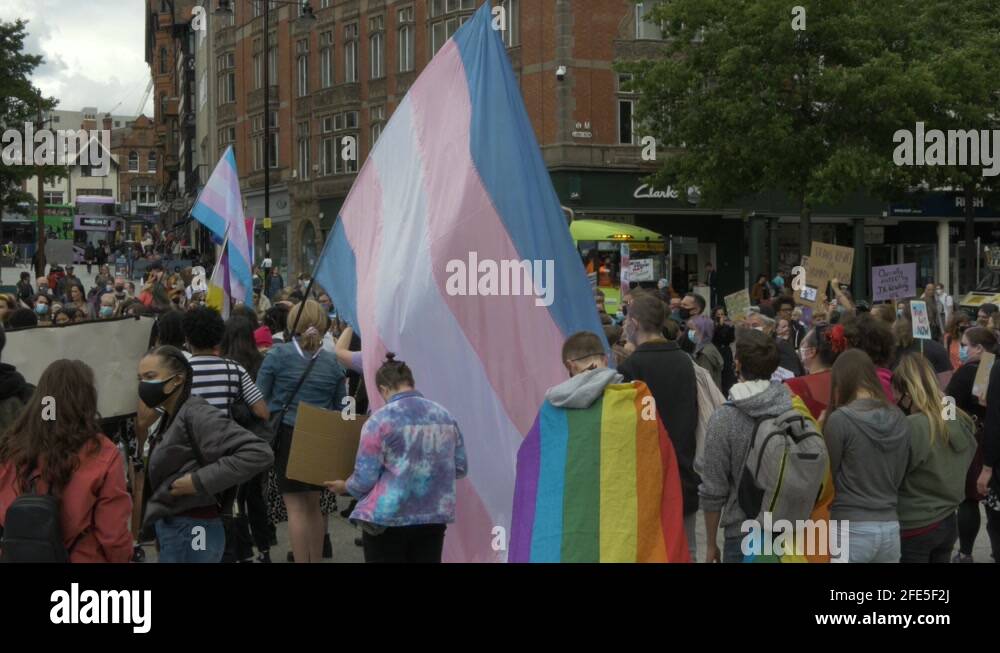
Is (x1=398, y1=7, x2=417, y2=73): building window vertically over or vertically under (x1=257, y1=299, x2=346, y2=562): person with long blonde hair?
over

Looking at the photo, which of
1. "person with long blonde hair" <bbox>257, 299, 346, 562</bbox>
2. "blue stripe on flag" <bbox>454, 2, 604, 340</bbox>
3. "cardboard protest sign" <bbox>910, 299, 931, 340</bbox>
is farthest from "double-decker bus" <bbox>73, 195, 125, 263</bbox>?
"blue stripe on flag" <bbox>454, 2, 604, 340</bbox>

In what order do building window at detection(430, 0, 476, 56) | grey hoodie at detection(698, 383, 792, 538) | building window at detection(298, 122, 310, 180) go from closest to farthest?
grey hoodie at detection(698, 383, 792, 538)
building window at detection(430, 0, 476, 56)
building window at detection(298, 122, 310, 180)

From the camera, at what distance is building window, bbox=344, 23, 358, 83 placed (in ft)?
150

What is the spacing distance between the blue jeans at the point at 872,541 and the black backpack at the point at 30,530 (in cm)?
342

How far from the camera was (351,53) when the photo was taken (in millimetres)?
46000

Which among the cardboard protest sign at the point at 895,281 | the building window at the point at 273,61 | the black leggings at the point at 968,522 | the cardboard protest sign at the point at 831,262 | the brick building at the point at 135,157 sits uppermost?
the brick building at the point at 135,157

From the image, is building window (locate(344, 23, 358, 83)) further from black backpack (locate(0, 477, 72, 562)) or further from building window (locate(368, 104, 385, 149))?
black backpack (locate(0, 477, 72, 562))

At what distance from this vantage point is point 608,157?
38.7 m

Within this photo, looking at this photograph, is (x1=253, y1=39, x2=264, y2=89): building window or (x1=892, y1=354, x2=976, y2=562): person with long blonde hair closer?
(x1=892, y1=354, x2=976, y2=562): person with long blonde hair

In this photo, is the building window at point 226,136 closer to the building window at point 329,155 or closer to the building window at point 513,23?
the building window at point 329,155

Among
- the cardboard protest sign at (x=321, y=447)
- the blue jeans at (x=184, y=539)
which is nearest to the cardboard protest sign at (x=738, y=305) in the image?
the cardboard protest sign at (x=321, y=447)

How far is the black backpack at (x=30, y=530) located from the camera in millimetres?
4617

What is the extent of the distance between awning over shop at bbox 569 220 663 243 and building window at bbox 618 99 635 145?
6094 millimetres
